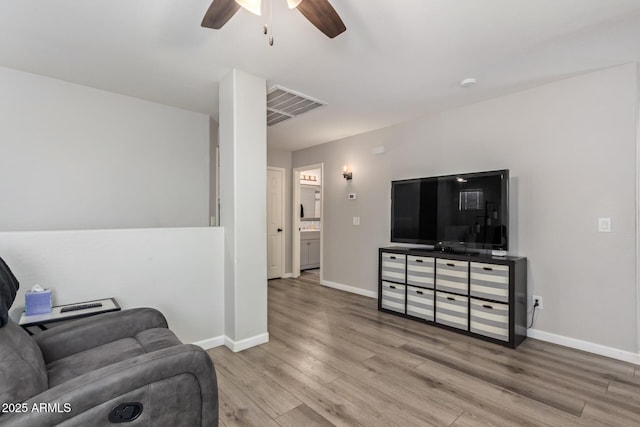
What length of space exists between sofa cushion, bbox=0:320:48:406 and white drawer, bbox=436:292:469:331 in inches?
128

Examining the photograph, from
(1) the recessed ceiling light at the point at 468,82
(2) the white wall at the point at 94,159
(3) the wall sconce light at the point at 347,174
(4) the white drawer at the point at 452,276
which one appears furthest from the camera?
(3) the wall sconce light at the point at 347,174

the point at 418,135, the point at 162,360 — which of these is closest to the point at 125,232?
the point at 162,360

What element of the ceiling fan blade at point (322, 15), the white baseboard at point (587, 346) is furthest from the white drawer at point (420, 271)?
the ceiling fan blade at point (322, 15)

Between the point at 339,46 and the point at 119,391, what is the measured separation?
2497 mm

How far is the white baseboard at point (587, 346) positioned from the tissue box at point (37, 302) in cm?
412

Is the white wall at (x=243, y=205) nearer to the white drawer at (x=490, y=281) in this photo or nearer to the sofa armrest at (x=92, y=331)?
the sofa armrest at (x=92, y=331)

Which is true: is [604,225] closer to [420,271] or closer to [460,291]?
[460,291]

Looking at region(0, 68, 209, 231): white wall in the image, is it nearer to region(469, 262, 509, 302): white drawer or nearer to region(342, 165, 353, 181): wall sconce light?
region(342, 165, 353, 181): wall sconce light

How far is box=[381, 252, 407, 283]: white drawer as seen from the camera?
3748 millimetres

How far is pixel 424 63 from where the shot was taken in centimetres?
264

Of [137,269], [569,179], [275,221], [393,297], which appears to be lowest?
[393,297]

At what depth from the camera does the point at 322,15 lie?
162 centimetres

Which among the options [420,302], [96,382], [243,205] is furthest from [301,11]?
[420,302]

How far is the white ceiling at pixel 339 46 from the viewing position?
1968 millimetres
